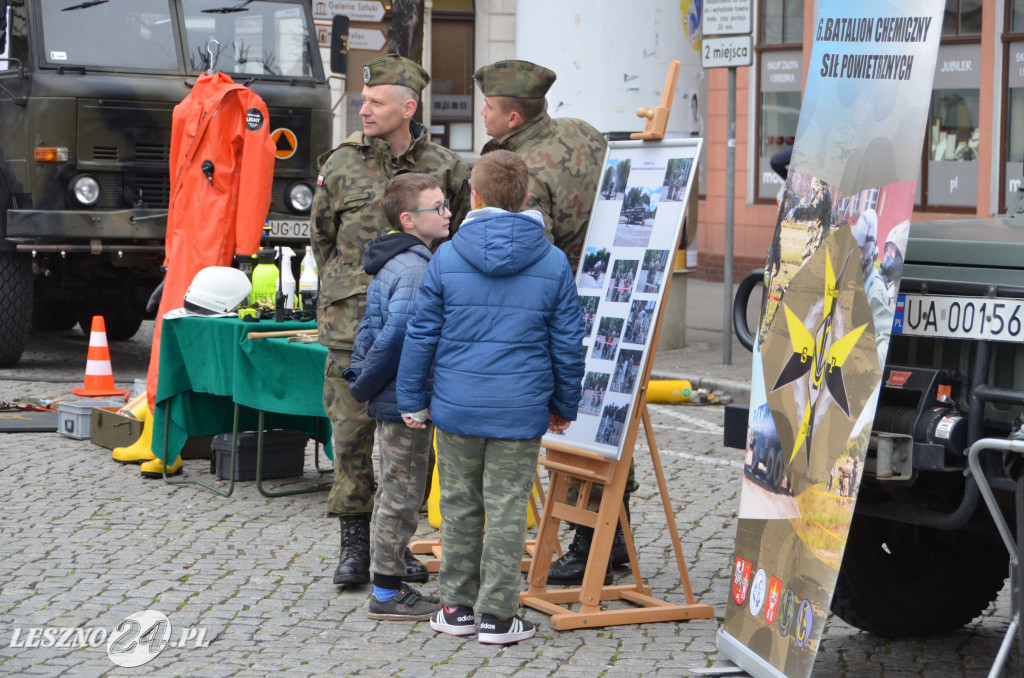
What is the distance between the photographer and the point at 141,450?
309 inches

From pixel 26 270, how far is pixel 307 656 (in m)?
7.11

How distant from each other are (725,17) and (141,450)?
5.72 m

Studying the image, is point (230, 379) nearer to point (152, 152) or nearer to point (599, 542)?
point (599, 542)

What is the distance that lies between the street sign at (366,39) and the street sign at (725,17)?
109 inches

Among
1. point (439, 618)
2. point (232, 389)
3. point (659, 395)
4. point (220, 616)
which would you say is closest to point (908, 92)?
point (439, 618)

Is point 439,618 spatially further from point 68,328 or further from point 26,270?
point 68,328

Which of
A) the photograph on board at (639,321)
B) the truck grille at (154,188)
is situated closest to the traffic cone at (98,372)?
the truck grille at (154,188)

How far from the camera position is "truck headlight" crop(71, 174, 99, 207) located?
10.7 metres

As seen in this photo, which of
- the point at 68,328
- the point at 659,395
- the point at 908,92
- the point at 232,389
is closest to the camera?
the point at 908,92

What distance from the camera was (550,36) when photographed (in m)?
11.6

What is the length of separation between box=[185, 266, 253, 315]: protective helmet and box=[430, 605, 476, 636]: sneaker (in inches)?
112

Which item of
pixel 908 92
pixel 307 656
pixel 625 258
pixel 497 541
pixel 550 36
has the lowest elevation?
pixel 307 656

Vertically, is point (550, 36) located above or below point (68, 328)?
above

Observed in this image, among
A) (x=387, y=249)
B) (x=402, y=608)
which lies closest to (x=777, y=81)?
(x=387, y=249)
